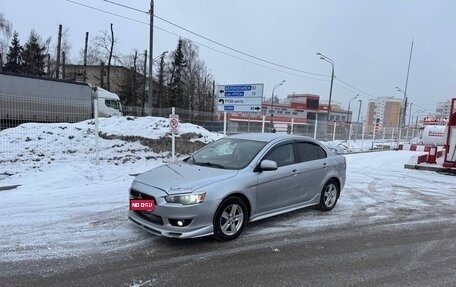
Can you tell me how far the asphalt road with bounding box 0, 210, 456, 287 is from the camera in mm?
4320

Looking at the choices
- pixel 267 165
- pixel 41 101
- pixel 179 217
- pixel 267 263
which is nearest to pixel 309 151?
pixel 267 165

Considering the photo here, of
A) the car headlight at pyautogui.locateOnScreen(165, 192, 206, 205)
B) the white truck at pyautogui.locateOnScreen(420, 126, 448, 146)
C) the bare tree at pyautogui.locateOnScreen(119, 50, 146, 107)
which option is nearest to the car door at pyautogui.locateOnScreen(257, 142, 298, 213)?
the car headlight at pyautogui.locateOnScreen(165, 192, 206, 205)

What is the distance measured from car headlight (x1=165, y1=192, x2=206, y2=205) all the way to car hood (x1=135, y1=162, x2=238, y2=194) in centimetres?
6

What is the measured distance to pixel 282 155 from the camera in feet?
21.4

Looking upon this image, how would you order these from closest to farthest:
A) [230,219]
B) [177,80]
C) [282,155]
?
[230,219] < [282,155] < [177,80]

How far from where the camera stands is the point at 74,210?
7109mm

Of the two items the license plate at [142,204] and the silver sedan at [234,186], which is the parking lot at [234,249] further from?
the license plate at [142,204]

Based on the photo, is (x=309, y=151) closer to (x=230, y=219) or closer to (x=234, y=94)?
(x=230, y=219)

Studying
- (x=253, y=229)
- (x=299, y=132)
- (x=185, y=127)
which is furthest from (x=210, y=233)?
(x=299, y=132)

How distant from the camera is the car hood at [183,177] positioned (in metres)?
5.20

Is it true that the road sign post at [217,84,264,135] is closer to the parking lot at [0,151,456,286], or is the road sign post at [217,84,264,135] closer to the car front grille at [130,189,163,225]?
the parking lot at [0,151,456,286]

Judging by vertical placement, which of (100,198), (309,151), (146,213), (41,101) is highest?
(41,101)

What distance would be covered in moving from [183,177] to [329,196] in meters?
3.39

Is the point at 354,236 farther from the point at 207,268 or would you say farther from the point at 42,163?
the point at 42,163
